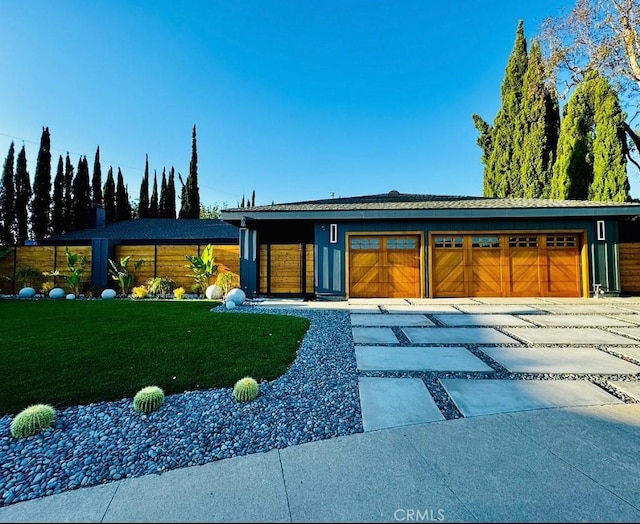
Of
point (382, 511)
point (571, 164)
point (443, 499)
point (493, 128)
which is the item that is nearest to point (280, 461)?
point (382, 511)

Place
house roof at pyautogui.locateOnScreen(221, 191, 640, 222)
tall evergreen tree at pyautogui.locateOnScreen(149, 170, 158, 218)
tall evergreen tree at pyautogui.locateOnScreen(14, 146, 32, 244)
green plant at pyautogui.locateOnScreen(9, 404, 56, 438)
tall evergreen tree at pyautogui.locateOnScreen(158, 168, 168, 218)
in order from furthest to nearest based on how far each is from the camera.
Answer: tall evergreen tree at pyautogui.locateOnScreen(158, 168, 168, 218), tall evergreen tree at pyautogui.locateOnScreen(149, 170, 158, 218), tall evergreen tree at pyautogui.locateOnScreen(14, 146, 32, 244), house roof at pyautogui.locateOnScreen(221, 191, 640, 222), green plant at pyautogui.locateOnScreen(9, 404, 56, 438)

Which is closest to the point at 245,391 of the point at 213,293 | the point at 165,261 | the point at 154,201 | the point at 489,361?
the point at 489,361

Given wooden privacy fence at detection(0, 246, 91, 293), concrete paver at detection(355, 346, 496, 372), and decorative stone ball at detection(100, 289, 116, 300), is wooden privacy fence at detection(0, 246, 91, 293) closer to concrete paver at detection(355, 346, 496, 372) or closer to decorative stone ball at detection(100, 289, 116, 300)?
decorative stone ball at detection(100, 289, 116, 300)

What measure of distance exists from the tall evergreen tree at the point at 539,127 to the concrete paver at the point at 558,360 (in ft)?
51.2

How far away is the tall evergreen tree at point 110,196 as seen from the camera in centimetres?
2053

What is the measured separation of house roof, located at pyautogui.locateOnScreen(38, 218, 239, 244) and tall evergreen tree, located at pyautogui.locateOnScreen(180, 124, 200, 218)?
6040 mm

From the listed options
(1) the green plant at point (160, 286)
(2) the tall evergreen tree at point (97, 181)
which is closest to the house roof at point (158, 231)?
(1) the green plant at point (160, 286)

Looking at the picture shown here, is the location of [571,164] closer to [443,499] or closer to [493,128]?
[493,128]

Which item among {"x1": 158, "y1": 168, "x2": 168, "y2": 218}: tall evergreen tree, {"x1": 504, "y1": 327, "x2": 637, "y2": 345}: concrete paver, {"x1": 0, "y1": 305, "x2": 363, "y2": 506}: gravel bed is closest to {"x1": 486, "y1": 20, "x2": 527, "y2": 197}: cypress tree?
{"x1": 504, "y1": 327, "x2": 637, "y2": 345}: concrete paver

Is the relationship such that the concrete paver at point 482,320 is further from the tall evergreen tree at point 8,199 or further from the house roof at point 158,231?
the tall evergreen tree at point 8,199

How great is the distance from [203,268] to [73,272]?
4.35 meters

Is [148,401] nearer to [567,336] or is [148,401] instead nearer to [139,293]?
[567,336]

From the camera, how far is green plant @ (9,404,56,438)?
208 cm

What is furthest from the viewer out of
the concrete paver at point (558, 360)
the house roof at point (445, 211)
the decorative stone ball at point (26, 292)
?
the decorative stone ball at point (26, 292)
